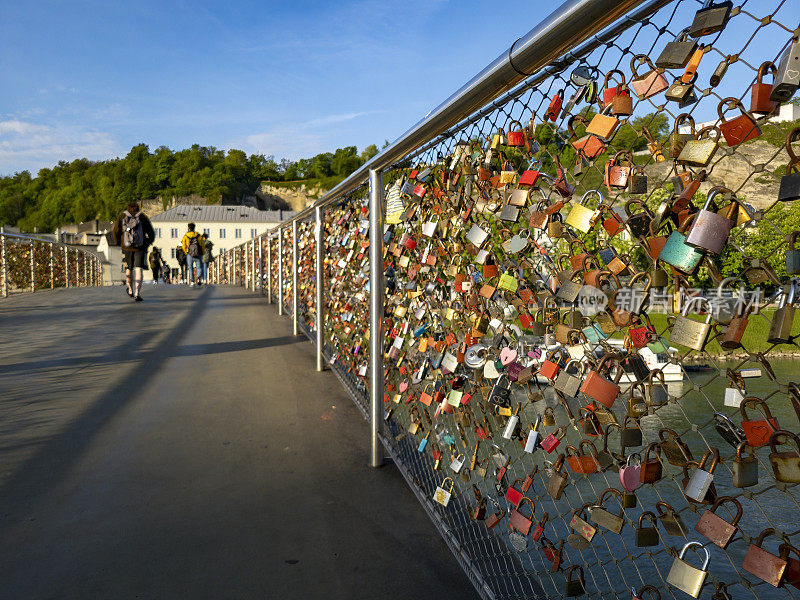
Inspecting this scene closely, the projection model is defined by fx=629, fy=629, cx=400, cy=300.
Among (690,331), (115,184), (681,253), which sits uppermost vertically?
(115,184)

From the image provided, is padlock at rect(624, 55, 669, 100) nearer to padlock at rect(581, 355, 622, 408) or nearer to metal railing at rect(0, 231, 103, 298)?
padlock at rect(581, 355, 622, 408)

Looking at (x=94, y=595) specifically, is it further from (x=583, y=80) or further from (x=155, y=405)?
(x=155, y=405)

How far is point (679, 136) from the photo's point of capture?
1.09 meters

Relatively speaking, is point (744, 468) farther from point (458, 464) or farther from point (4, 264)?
point (4, 264)

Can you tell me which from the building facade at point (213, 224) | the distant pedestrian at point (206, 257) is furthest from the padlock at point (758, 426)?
the building facade at point (213, 224)

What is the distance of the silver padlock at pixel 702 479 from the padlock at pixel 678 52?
656 mm

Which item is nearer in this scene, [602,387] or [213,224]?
[602,387]

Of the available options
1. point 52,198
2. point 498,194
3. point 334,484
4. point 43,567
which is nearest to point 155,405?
point 334,484

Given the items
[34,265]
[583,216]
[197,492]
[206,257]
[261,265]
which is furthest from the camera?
[206,257]

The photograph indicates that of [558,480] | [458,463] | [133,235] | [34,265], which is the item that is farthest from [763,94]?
[34,265]

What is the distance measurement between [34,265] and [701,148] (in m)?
16.1

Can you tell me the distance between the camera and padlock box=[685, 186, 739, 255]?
0.96 meters

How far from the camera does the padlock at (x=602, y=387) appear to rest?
48.9 inches

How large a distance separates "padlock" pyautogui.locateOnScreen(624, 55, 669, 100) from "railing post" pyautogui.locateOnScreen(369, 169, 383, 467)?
2.05 meters
